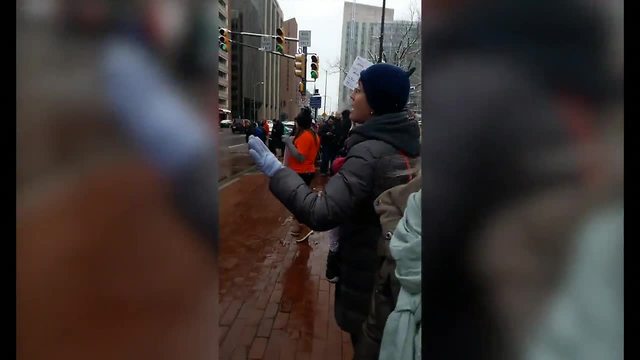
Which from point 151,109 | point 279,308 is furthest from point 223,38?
point 279,308

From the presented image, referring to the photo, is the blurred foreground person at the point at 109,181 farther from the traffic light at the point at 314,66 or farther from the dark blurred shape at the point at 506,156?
the traffic light at the point at 314,66

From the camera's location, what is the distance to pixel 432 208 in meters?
0.80

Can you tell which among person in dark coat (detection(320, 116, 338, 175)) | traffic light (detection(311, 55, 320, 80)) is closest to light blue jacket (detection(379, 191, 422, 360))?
person in dark coat (detection(320, 116, 338, 175))

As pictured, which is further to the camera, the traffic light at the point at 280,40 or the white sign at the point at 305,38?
the white sign at the point at 305,38

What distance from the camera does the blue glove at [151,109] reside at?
697mm

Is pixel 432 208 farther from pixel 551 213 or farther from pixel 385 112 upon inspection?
pixel 385 112

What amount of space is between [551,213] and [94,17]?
0.75 meters

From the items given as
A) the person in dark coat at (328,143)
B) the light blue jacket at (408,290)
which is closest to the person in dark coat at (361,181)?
the light blue jacket at (408,290)

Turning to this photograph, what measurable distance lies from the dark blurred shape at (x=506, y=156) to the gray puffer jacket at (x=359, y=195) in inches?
27.4

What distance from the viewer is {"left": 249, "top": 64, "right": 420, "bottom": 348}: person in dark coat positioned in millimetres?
1554

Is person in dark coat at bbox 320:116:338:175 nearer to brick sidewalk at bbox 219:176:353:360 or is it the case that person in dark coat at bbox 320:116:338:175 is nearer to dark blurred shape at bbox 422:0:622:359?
brick sidewalk at bbox 219:176:353:360

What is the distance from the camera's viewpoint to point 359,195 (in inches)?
61.7

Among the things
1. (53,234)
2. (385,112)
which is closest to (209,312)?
(53,234)

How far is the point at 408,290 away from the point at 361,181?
502 millimetres
